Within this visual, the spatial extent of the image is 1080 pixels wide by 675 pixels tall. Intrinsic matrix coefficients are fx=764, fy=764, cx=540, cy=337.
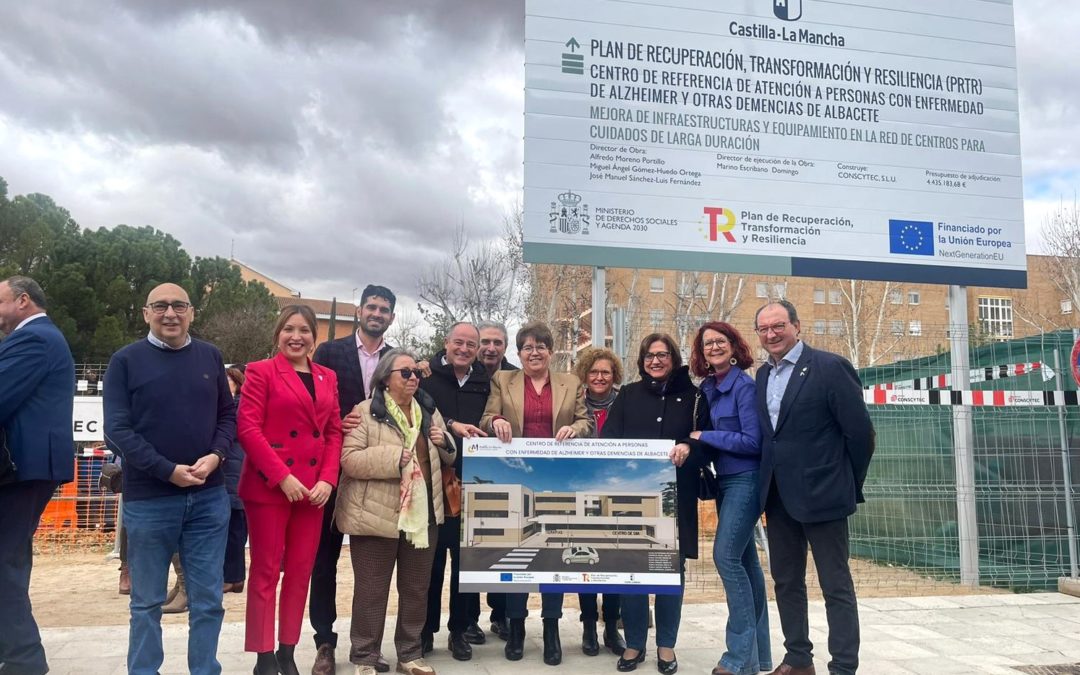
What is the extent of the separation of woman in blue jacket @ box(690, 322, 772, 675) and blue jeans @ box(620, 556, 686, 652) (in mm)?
295

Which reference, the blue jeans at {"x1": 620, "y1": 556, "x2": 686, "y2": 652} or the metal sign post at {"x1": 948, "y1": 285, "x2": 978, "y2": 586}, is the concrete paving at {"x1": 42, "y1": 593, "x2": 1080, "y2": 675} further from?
the metal sign post at {"x1": 948, "y1": 285, "x2": 978, "y2": 586}

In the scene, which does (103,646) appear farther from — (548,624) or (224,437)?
(548,624)

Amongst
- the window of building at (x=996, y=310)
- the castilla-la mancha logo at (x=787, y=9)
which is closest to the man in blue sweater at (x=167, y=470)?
the castilla-la mancha logo at (x=787, y=9)

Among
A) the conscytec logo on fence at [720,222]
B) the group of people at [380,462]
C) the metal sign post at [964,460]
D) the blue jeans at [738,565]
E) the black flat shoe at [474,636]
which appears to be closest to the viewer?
the group of people at [380,462]

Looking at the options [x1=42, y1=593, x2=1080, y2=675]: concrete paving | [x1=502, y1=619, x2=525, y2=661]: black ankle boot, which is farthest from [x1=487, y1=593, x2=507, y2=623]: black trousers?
[x1=502, y1=619, x2=525, y2=661]: black ankle boot

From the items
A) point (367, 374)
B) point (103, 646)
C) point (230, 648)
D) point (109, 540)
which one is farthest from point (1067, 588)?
point (109, 540)

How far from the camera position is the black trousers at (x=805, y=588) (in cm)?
398

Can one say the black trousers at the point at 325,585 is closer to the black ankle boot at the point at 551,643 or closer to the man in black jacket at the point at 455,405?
the man in black jacket at the point at 455,405

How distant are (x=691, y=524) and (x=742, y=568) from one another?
1.20ft

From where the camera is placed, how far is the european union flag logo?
23.2 ft

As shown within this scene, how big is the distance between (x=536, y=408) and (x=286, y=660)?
196 cm

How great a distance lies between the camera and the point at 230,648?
16.0 feet

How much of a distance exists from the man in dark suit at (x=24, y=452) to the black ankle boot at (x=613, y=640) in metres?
3.12

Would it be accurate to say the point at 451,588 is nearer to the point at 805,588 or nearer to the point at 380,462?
the point at 380,462
